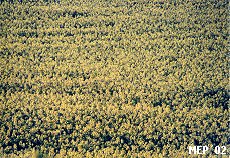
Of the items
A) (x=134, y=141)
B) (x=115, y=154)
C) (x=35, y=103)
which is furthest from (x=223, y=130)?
(x=35, y=103)

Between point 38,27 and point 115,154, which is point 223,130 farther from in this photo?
point 38,27

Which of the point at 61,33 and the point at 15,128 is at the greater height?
the point at 61,33

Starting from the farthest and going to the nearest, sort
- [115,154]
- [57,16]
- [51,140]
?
[57,16] → [51,140] → [115,154]

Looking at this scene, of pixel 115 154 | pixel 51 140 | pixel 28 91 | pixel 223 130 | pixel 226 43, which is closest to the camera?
pixel 115 154

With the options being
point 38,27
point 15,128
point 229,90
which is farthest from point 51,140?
point 38,27

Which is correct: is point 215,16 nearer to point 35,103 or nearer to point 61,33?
point 61,33

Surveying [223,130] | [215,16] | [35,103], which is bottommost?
[223,130]

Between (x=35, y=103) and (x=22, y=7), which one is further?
(x=22, y=7)
